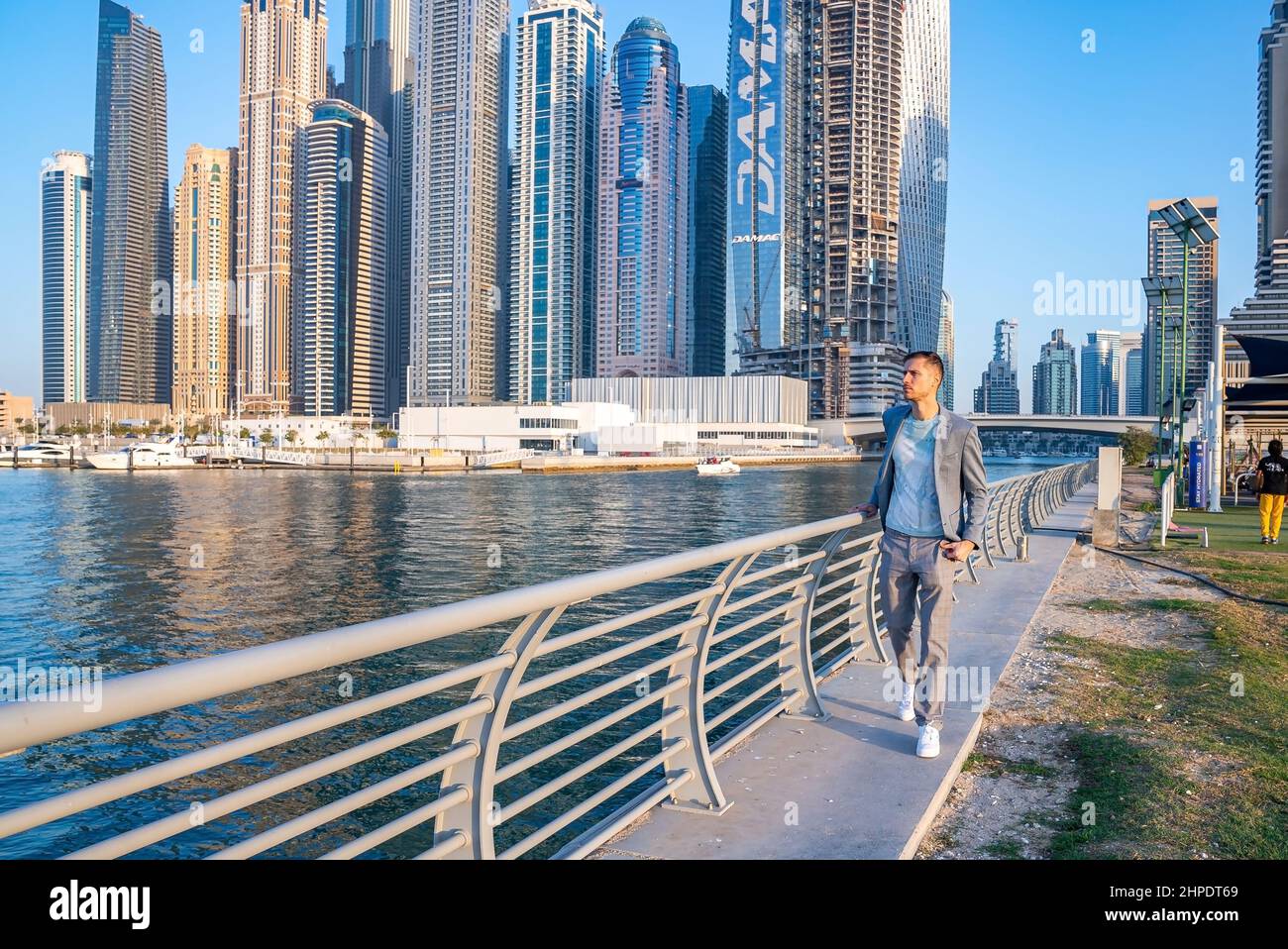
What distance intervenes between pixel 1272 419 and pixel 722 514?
22606 millimetres

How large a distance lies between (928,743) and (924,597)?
773mm

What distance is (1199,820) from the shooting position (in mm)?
4387

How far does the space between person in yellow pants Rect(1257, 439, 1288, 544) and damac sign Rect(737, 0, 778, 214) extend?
580 feet

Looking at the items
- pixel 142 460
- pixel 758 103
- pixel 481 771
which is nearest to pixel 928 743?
pixel 481 771

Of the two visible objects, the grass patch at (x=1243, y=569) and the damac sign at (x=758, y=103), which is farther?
the damac sign at (x=758, y=103)

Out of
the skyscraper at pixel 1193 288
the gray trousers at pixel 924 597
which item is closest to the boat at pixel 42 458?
the gray trousers at pixel 924 597

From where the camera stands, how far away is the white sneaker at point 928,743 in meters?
5.11

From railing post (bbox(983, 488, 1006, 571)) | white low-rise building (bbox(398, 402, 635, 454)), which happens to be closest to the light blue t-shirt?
railing post (bbox(983, 488, 1006, 571))

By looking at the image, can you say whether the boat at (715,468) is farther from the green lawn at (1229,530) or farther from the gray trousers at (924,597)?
the gray trousers at (924,597)

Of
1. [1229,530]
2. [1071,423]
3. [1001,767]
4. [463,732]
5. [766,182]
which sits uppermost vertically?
[766,182]

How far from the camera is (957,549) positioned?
5.06 meters

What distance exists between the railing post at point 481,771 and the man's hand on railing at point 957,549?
2.83 meters

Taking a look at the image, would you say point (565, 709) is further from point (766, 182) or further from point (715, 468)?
point (766, 182)
